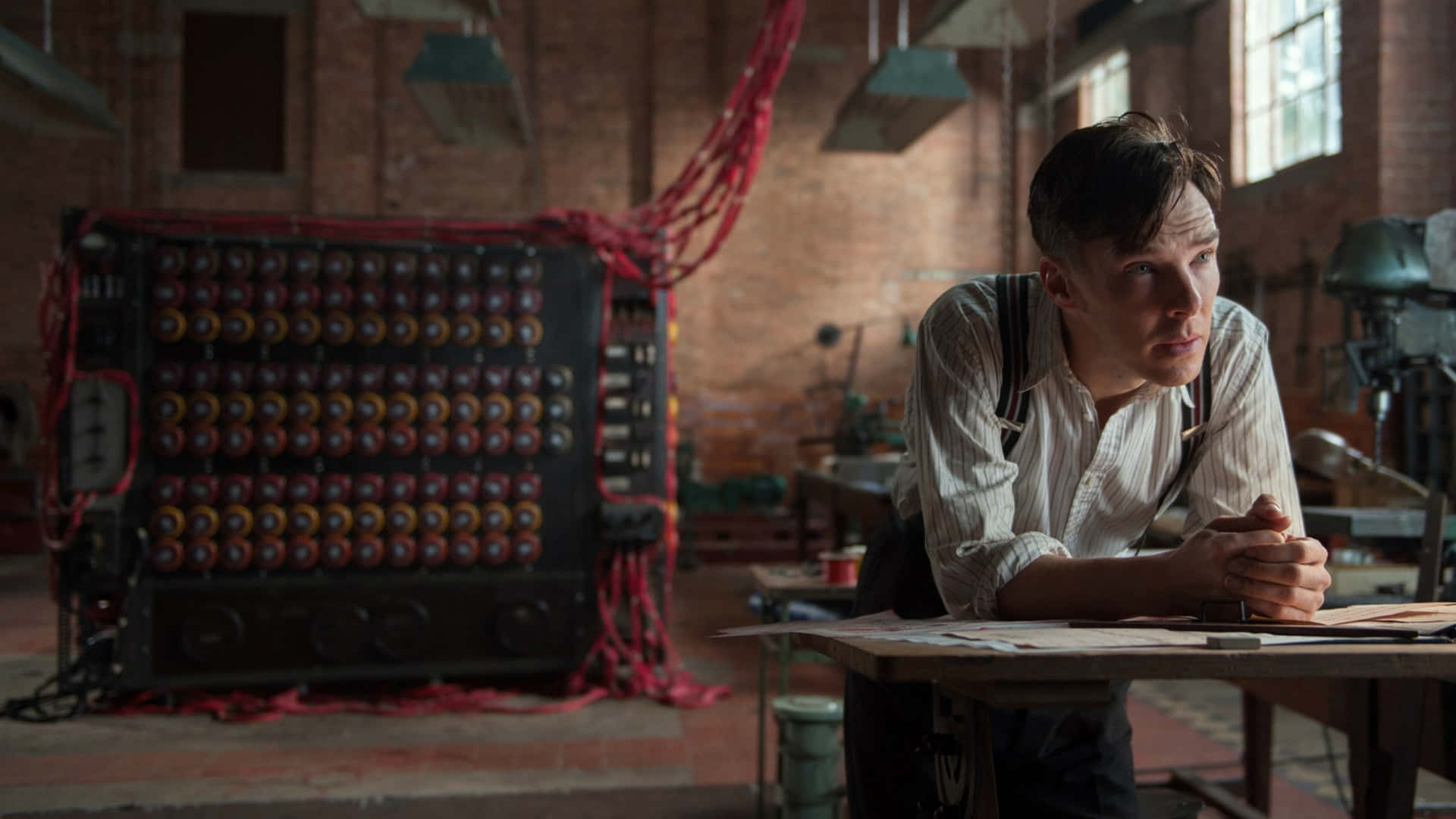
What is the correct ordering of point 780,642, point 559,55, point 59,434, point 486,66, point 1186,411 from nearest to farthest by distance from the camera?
point 1186,411
point 780,642
point 59,434
point 486,66
point 559,55

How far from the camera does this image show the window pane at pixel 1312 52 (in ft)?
23.5

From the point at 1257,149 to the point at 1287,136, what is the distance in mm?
346

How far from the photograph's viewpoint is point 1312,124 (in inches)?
289

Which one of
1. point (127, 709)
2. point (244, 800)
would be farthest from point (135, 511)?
point (244, 800)

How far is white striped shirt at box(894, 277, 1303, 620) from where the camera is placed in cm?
130

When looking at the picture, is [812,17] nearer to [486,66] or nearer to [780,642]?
[486,66]

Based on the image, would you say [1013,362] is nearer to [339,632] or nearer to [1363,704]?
[1363,704]

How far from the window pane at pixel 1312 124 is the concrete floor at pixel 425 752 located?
4.19 meters

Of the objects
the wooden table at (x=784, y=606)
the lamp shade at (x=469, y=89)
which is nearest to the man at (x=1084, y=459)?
the wooden table at (x=784, y=606)

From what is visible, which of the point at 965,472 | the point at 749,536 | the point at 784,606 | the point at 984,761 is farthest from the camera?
the point at 749,536

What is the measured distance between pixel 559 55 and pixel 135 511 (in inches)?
260

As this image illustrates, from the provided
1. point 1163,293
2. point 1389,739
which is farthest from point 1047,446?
point 1389,739

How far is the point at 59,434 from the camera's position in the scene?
4.18 metres

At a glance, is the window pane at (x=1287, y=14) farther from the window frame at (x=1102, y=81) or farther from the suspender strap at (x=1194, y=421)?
the suspender strap at (x=1194, y=421)
